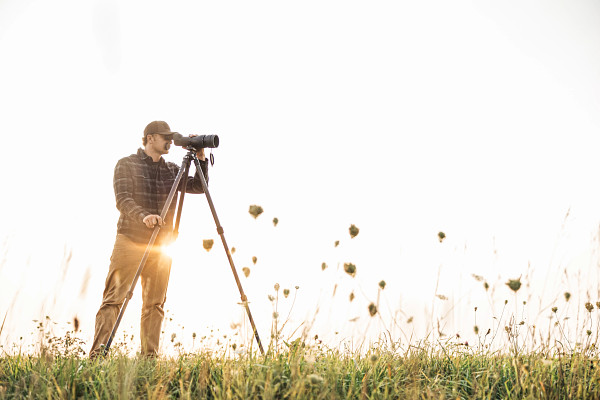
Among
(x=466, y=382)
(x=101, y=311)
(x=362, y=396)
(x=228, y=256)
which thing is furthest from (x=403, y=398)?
(x=101, y=311)

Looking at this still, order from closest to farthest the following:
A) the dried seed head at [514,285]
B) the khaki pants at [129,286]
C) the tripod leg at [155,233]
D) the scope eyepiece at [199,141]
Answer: the tripod leg at [155,233]
the dried seed head at [514,285]
the khaki pants at [129,286]
the scope eyepiece at [199,141]

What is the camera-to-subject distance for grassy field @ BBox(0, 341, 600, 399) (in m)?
2.36

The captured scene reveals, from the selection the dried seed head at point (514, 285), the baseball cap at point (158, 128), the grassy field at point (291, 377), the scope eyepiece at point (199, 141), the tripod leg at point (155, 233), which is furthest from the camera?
the baseball cap at point (158, 128)

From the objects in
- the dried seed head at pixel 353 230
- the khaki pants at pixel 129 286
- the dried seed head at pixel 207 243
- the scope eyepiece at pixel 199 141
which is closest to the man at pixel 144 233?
the khaki pants at pixel 129 286

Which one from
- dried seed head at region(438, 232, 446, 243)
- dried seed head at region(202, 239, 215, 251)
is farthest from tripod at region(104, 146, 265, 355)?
dried seed head at region(438, 232, 446, 243)

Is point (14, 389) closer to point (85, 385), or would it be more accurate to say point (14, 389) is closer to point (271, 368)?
point (85, 385)

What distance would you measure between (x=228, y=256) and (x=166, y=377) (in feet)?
3.88

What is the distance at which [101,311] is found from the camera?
3.88 metres

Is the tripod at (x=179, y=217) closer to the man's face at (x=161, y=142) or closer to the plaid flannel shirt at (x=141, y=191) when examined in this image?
the plaid flannel shirt at (x=141, y=191)

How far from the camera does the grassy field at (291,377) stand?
236cm

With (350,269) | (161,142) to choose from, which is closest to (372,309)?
(350,269)

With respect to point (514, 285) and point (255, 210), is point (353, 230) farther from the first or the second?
point (514, 285)

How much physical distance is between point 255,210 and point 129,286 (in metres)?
1.70

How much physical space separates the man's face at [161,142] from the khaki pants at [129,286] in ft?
3.31
